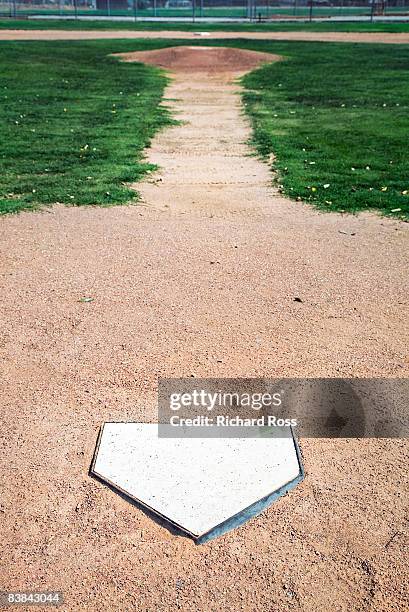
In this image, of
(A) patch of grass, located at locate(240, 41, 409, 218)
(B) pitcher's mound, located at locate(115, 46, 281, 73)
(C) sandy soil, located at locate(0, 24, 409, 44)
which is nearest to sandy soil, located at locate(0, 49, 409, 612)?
(A) patch of grass, located at locate(240, 41, 409, 218)

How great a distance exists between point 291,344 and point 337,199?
13.2ft

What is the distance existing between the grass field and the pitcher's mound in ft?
5.09

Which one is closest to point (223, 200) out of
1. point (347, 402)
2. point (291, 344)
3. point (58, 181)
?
point (58, 181)

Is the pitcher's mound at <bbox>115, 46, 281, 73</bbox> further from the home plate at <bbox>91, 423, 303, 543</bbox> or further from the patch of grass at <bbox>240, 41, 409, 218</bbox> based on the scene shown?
the home plate at <bbox>91, 423, 303, 543</bbox>

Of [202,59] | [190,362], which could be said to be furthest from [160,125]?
[202,59]

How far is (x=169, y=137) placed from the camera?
1212 centimetres

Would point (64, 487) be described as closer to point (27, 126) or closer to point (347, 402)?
point (347, 402)

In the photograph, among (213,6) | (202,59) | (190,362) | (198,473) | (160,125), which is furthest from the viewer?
(213,6)

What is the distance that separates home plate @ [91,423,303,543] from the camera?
9.61ft

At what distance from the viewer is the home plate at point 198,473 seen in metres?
2.93

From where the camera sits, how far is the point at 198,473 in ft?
10.4

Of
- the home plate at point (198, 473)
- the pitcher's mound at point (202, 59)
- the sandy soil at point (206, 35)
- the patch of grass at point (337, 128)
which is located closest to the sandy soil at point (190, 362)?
the home plate at point (198, 473)

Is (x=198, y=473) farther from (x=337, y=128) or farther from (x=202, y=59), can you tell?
(x=202, y=59)

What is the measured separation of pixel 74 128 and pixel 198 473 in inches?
427
